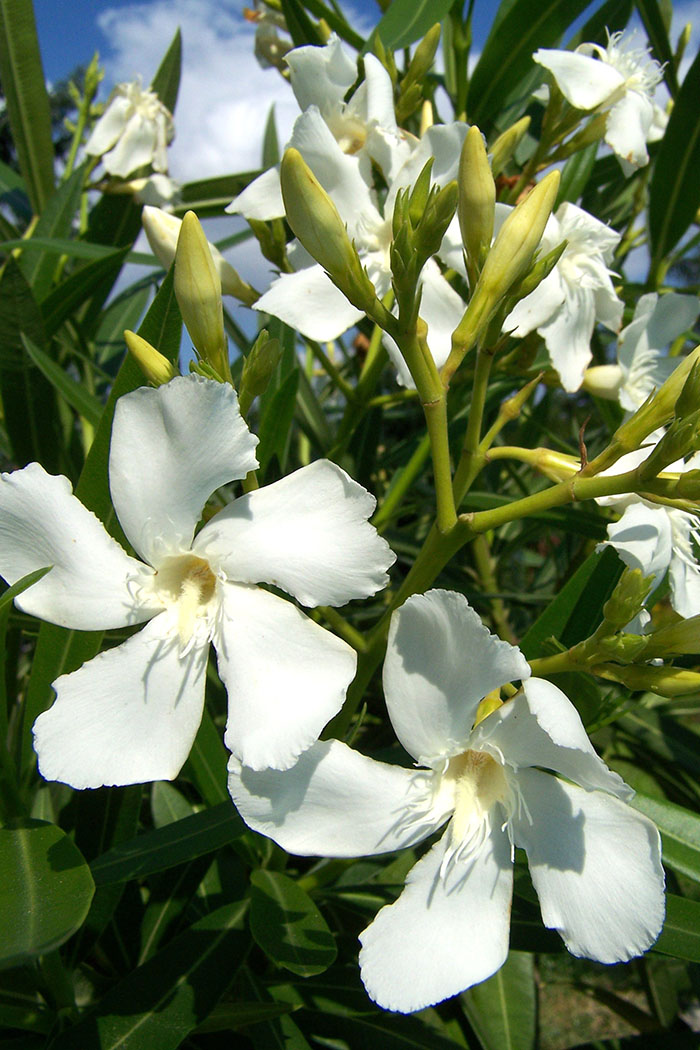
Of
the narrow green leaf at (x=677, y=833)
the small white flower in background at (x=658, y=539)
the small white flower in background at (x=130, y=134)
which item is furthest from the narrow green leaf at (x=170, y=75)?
the narrow green leaf at (x=677, y=833)

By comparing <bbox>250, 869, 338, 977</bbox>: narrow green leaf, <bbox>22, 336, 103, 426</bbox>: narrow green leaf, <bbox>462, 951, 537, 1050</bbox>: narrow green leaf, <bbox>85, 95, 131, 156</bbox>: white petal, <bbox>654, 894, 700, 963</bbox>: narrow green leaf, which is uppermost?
<bbox>85, 95, 131, 156</bbox>: white petal

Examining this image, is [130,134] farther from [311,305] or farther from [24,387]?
[311,305]

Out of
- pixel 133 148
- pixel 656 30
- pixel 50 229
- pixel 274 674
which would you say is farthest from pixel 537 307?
pixel 133 148

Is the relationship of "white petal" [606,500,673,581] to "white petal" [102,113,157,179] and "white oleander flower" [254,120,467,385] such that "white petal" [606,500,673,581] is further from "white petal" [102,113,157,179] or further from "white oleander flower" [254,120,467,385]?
"white petal" [102,113,157,179]

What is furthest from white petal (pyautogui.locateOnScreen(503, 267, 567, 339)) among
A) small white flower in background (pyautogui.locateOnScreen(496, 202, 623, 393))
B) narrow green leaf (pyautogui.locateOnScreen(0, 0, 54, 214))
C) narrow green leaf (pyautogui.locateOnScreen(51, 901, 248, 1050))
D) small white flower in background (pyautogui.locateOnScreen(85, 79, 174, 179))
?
narrow green leaf (pyautogui.locateOnScreen(0, 0, 54, 214))

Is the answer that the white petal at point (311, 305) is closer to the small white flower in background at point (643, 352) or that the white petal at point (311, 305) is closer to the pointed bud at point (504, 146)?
the pointed bud at point (504, 146)

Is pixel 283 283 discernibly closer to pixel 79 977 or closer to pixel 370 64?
pixel 370 64

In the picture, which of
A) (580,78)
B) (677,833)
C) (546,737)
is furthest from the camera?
(580,78)
